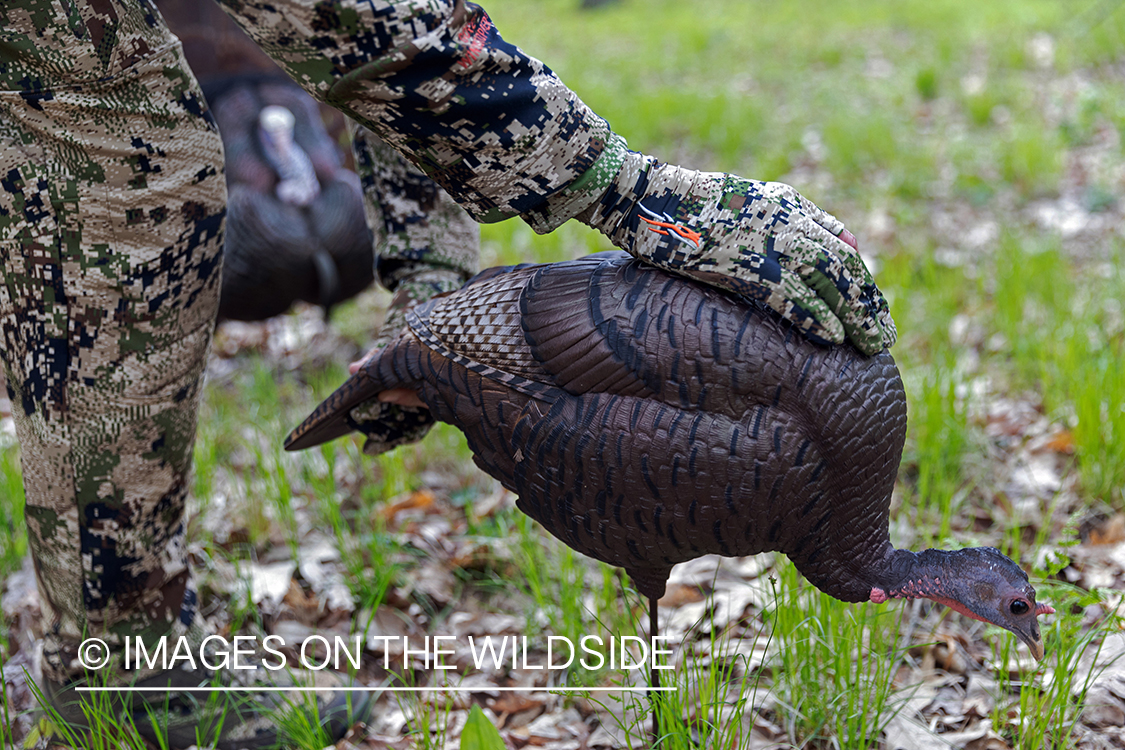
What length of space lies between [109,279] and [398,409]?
0.59 metres

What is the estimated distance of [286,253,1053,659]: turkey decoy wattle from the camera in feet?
4.51

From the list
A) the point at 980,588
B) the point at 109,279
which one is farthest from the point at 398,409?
the point at 980,588

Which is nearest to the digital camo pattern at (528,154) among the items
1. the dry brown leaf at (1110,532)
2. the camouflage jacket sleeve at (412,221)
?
the camouflage jacket sleeve at (412,221)

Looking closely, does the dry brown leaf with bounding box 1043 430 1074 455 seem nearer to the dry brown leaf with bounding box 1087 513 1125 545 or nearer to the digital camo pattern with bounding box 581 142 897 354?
the dry brown leaf with bounding box 1087 513 1125 545

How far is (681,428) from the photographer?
1.38 metres

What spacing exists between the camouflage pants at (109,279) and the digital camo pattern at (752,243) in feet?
2.21

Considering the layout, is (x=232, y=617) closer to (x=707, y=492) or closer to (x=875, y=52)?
(x=707, y=492)

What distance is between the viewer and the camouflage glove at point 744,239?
135 centimetres

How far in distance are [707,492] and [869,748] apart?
715 mm

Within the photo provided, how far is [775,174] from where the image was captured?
4.96 metres

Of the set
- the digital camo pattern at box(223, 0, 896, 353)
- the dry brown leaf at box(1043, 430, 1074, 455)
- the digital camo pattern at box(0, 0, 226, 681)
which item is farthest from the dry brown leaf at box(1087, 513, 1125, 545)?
the digital camo pattern at box(0, 0, 226, 681)

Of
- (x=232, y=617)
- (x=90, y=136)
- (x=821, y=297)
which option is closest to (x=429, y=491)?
(x=232, y=617)

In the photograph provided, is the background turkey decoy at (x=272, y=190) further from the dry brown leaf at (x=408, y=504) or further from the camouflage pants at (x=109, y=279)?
the camouflage pants at (x=109, y=279)

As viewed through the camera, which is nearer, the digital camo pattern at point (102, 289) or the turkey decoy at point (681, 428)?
the turkey decoy at point (681, 428)
